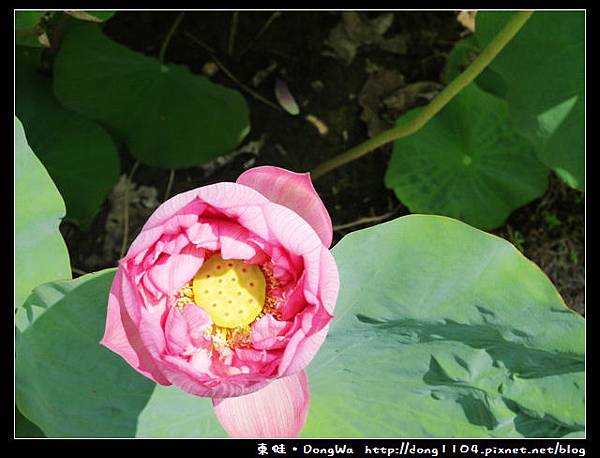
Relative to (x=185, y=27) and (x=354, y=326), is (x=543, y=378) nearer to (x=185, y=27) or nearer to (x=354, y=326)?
(x=354, y=326)

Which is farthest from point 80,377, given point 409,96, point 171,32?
point 409,96

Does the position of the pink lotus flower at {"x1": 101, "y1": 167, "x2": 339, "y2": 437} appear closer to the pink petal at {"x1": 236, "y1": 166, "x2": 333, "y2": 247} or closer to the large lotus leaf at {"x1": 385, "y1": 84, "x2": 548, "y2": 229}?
the pink petal at {"x1": 236, "y1": 166, "x2": 333, "y2": 247}

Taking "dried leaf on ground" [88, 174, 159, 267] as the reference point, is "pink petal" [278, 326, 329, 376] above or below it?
above

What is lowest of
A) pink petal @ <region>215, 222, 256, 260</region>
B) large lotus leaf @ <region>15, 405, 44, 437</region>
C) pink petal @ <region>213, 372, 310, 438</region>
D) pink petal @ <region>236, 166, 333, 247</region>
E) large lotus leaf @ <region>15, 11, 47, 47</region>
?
large lotus leaf @ <region>15, 405, 44, 437</region>

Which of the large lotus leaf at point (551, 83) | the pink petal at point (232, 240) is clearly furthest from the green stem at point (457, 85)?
the pink petal at point (232, 240)

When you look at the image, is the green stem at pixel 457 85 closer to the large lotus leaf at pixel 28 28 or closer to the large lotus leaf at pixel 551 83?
the large lotus leaf at pixel 551 83

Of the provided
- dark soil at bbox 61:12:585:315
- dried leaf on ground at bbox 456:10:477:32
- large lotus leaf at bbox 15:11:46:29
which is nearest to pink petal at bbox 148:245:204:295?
large lotus leaf at bbox 15:11:46:29
